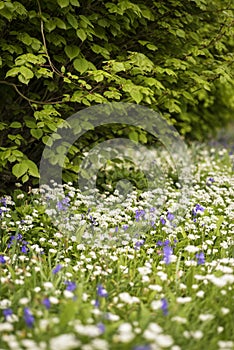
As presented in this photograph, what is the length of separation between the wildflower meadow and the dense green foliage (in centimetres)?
61

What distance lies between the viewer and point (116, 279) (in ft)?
10.2

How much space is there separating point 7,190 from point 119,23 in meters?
1.96

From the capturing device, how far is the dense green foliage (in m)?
4.05

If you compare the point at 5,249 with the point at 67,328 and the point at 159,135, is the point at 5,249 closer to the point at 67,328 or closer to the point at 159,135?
the point at 67,328

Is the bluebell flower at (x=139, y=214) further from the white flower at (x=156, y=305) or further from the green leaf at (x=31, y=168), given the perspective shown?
the white flower at (x=156, y=305)

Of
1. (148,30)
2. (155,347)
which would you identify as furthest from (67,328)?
(148,30)

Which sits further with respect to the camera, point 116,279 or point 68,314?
point 116,279

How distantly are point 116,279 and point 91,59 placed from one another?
8.61 ft

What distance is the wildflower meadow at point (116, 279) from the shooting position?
7.29 feet

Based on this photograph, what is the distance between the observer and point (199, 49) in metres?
5.11

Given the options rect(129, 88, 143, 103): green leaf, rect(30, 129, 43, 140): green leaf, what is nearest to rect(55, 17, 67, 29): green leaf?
rect(129, 88, 143, 103): green leaf

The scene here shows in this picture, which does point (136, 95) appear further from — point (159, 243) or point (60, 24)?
point (159, 243)

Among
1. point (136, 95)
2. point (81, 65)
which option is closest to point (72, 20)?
point (81, 65)

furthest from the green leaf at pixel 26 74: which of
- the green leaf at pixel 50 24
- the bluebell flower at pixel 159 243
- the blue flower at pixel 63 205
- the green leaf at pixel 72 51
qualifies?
the bluebell flower at pixel 159 243
